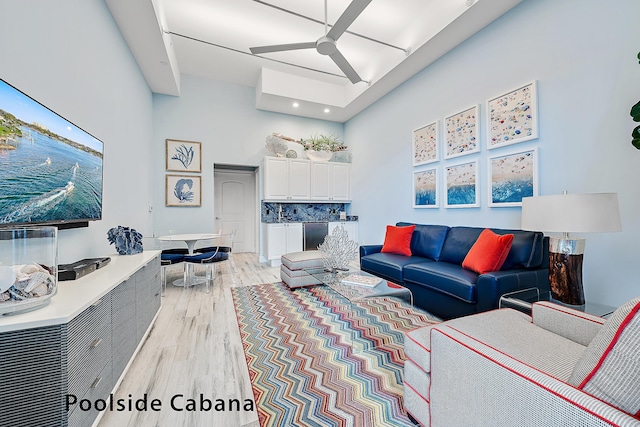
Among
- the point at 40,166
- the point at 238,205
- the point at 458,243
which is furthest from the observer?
the point at 238,205

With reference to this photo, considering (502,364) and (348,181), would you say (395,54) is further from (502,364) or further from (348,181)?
(502,364)

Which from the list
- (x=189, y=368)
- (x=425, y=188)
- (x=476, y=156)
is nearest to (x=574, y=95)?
(x=476, y=156)

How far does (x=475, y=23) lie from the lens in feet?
10.1

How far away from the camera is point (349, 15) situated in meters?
2.42

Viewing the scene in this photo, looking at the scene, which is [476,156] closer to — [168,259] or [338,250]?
[338,250]

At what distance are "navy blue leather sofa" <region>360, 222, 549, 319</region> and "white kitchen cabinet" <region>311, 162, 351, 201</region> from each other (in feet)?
8.64

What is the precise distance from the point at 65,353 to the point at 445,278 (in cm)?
260

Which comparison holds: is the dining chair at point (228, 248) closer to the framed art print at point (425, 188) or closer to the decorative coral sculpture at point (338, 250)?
the decorative coral sculpture at point (338, 250)

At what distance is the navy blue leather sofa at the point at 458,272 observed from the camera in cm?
→ 221

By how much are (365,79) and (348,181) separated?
2.12 m

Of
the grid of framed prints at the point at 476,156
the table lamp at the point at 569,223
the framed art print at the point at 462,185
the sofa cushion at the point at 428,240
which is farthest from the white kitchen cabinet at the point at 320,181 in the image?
the table lamp at the point at 569,223

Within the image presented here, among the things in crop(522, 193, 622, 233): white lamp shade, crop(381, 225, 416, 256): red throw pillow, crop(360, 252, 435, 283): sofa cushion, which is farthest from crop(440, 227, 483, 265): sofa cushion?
crop(522, 193, 622, 233): white lamp shade

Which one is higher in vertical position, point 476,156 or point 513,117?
point 513,117

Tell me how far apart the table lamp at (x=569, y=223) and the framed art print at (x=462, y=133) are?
1.48 meters
